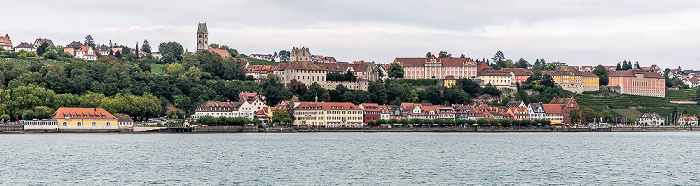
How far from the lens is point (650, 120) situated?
118 m

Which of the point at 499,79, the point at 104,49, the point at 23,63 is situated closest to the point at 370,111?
the point at 499,79

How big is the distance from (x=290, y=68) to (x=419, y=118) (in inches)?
896

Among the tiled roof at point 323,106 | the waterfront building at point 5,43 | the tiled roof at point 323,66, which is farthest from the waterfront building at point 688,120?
the waterfront building at point 5,43

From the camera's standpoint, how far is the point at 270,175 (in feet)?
136

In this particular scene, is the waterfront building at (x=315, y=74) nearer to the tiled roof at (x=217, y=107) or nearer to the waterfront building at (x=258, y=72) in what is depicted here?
the waterfront building at (x=258, y=72)

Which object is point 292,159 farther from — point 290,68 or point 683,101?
point 683,101

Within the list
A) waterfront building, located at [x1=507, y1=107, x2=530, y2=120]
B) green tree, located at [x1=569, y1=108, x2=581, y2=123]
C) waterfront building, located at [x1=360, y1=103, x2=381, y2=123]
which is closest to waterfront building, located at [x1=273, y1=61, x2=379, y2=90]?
waterfront building, located at [x1=360, y1=103, x2=381, y2=123]

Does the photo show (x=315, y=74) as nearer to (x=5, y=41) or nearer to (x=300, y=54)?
(x=300, y=54)

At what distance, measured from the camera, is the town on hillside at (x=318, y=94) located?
298 feet

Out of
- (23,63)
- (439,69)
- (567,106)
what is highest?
(23,63)

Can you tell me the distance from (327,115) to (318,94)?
11.0 meters

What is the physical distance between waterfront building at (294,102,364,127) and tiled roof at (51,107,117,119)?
22.4 m

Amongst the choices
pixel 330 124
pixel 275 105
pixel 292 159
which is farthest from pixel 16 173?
pixel 275 105

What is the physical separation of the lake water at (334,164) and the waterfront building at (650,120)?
53598 millimetres
